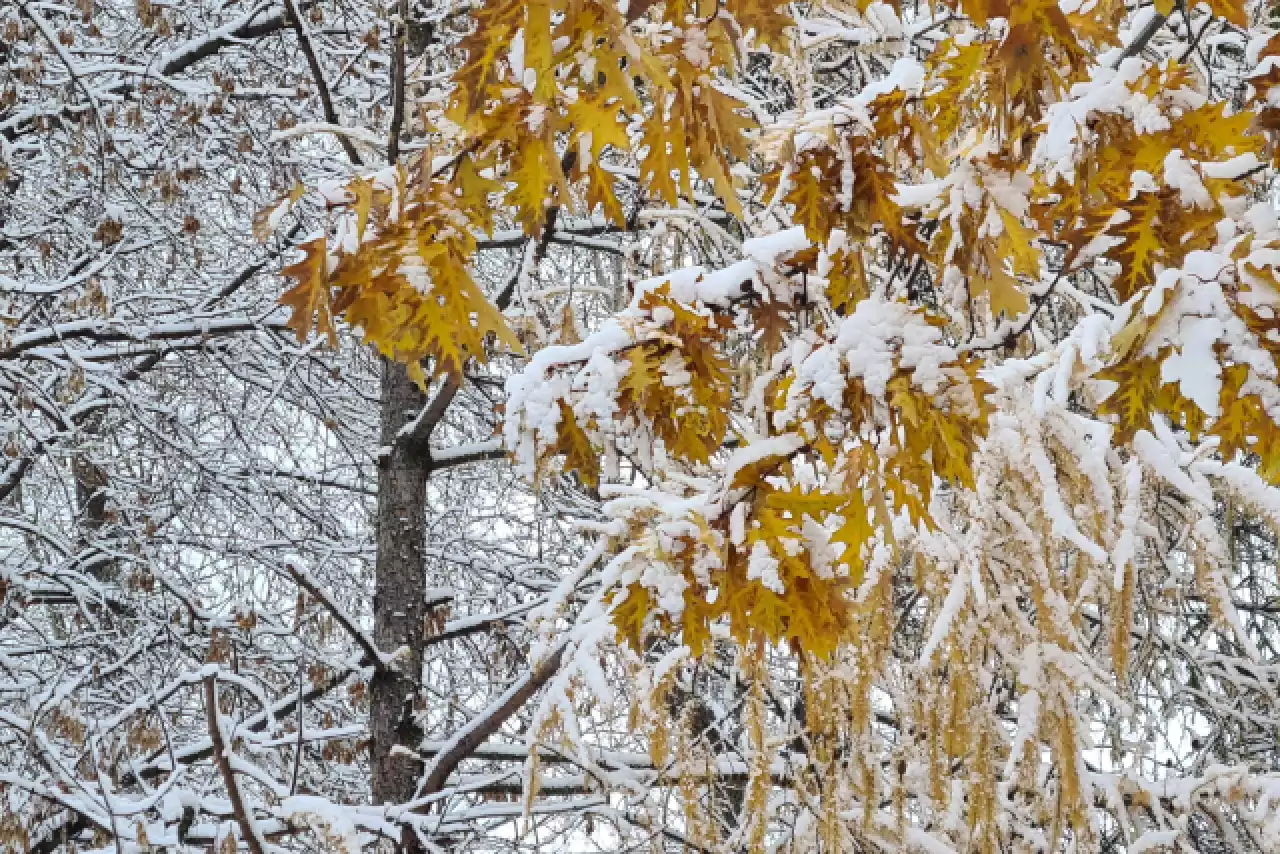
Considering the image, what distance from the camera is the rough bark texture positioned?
13.3 ft

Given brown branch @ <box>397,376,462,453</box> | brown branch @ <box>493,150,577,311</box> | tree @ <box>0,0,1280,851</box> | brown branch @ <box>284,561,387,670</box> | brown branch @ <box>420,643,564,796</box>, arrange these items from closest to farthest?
1. tree @ <box>0,0,1280,851</box>
2. brown branch @ <box>493,150,577,311</box>
3. brown branch @ <box>284,561,387,670</box>
4. brown branch @ <box>420,643,564,796</box>
5. brown branch @ <box>397,376,462,453</box>

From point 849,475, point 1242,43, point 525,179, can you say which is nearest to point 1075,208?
point 849,475

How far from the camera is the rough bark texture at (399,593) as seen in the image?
13.3ft

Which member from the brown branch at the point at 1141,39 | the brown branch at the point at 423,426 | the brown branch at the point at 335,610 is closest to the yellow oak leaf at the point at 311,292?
A: the brown branch at the point at 335,610

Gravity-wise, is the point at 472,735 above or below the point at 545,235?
below

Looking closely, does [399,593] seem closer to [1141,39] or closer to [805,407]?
[805,407]

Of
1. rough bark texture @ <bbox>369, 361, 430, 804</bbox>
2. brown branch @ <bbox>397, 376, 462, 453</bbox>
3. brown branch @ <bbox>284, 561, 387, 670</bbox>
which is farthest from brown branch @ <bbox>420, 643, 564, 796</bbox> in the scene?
brown branch @ <bbox>397, 376, 462, 453</bbox>

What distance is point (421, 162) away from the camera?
2.08 meters

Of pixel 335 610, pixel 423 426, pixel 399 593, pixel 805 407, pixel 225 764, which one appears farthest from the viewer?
pixel 399 593

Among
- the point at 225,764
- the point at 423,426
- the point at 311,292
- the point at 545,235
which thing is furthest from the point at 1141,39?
the point at 225,764

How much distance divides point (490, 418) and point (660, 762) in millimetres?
3009

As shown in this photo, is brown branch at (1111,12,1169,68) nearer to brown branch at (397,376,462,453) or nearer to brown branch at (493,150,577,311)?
brown branch at (493,150,577,311)

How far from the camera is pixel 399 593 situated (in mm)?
4203

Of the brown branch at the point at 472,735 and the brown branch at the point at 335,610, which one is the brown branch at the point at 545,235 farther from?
the brown branch at the point at 472,735
